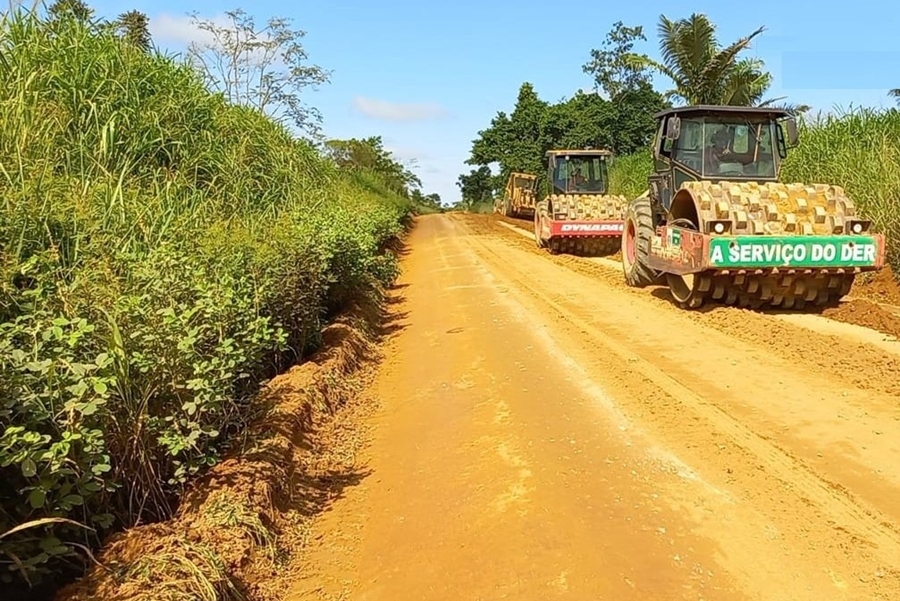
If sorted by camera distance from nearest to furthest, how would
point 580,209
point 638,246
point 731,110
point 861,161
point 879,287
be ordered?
1. point 731,110
2. point 879,287
3. point 638,246
4. point 861,161
5. point 580,209

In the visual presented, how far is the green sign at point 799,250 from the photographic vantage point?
24.1ft

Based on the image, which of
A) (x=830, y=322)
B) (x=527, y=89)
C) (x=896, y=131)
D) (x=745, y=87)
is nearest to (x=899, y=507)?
(x=830, y=322)

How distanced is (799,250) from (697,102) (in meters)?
14.4

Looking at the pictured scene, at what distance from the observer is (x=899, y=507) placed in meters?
3.39

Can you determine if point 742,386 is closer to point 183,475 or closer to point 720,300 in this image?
point 720,300

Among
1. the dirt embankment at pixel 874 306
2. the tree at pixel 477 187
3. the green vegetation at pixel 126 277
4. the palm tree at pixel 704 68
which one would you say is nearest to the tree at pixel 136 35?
the green vegetation at pixel 126 277

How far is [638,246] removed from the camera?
10641 millimetres

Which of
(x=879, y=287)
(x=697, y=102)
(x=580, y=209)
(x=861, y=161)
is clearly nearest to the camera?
(x=879, y=287)

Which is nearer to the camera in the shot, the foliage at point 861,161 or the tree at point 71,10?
the tree at point 71,10

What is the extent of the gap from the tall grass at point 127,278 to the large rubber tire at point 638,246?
4.26 m

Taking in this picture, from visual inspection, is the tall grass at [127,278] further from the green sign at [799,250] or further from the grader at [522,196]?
the grader at [522,196]

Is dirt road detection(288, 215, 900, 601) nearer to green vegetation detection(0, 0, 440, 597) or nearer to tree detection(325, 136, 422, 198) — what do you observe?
green vegetation detection(0, 0, 440, 597)

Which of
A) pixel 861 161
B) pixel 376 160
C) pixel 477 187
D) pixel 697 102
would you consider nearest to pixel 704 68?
pixel 697 102

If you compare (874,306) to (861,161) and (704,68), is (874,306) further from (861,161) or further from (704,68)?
(704,68)
